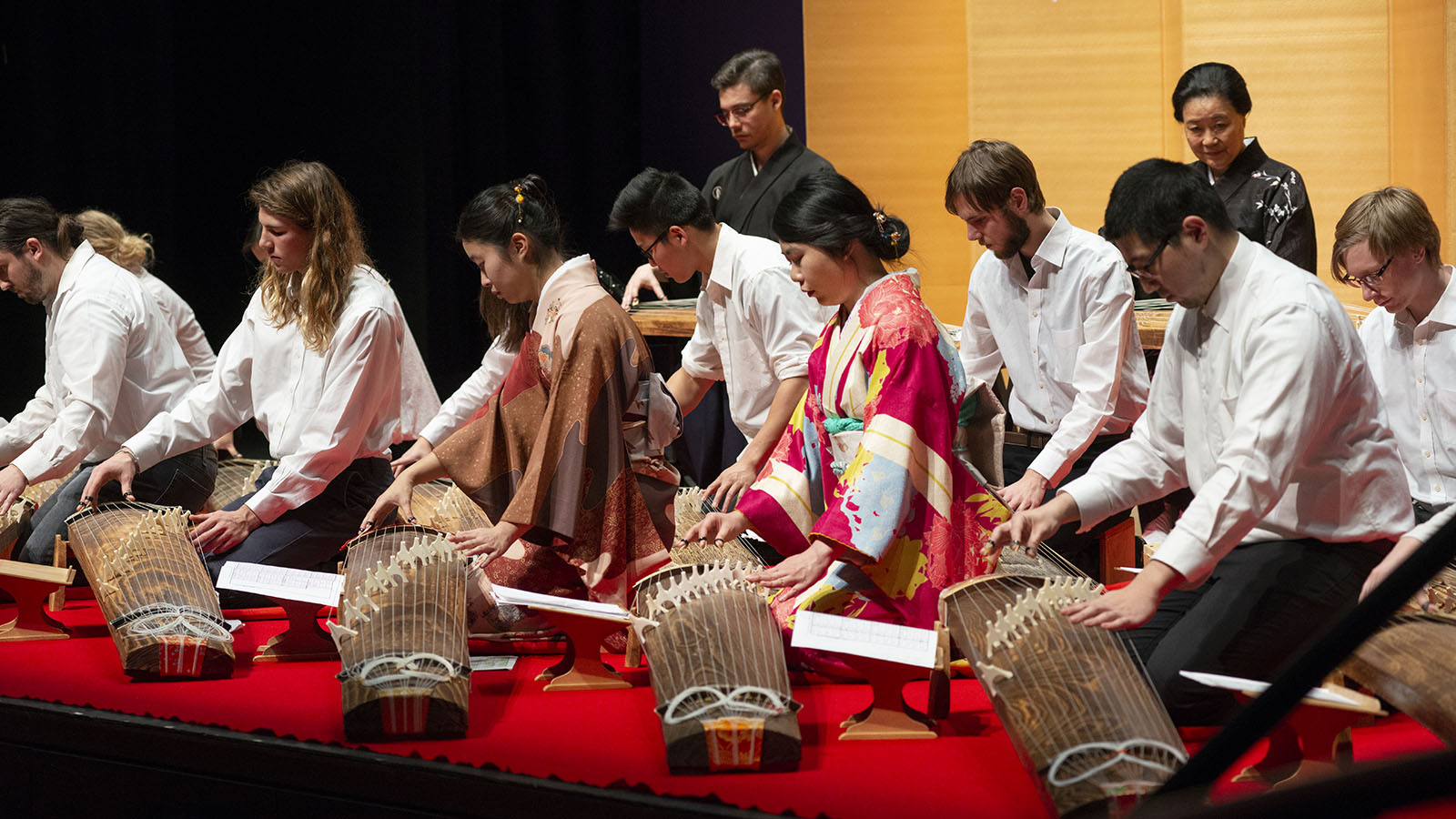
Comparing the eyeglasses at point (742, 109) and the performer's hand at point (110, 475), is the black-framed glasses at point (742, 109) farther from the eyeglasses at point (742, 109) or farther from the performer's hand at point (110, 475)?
the performer's hand at point (110, 475)

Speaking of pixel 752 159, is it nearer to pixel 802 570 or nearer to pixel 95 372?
pixel 95 372

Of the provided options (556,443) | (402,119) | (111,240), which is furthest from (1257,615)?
(402,119)

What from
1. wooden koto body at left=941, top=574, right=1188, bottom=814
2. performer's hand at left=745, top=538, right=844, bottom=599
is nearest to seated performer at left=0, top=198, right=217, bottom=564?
performer's hand at left=745, top=538, right=844, bottom=599

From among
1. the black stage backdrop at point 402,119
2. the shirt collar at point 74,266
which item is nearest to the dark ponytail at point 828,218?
the shirt collar at point 74,266

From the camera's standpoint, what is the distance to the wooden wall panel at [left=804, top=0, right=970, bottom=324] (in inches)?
222

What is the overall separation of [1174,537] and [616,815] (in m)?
0.95

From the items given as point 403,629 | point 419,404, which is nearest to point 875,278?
point 403,629

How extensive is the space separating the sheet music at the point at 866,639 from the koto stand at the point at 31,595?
191 centimetres

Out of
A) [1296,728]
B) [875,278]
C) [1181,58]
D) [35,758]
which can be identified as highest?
[1181,58]

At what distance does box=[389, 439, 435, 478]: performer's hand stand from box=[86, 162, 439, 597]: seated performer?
0.14 m

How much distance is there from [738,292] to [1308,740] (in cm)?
192

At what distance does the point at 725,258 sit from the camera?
11.4ft

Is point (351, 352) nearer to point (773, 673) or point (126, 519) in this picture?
point (126, 519)

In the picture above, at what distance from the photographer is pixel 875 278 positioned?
8.76 feet
